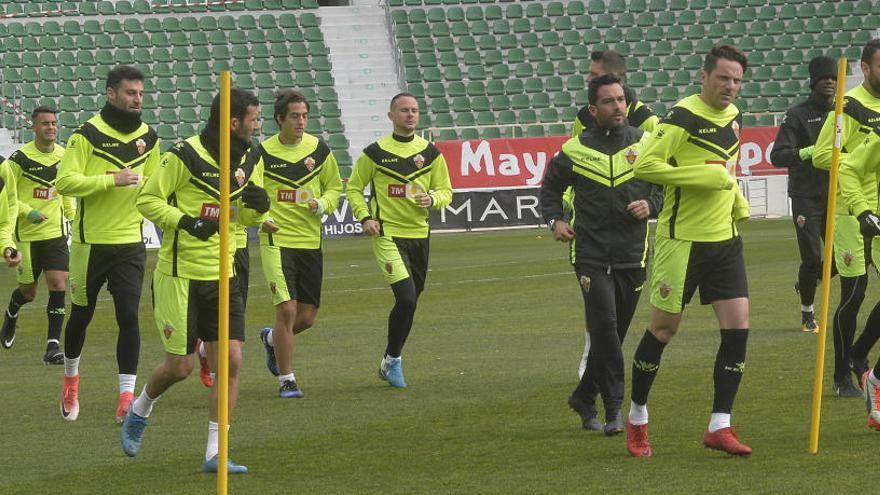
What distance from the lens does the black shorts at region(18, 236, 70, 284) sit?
14.2 meters

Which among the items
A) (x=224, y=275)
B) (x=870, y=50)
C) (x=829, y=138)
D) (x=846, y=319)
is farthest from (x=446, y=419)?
(x=870, y=50)

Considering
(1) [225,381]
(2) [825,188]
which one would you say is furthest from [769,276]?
(1) [225,381]

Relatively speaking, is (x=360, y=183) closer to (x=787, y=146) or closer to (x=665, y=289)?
(x=787, y=146)

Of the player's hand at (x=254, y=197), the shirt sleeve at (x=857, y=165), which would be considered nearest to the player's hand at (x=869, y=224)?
the shirt sleeve at (x=857, y=165)

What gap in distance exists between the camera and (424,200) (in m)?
11.3

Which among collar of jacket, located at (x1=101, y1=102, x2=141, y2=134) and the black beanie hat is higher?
the black beanie hat

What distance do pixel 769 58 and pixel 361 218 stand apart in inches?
1107

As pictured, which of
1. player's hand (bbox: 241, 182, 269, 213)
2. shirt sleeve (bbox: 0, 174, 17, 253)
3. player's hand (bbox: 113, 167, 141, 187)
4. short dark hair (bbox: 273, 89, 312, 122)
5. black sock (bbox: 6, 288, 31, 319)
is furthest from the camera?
black sock (bbox: 6, 288, 31, 319)

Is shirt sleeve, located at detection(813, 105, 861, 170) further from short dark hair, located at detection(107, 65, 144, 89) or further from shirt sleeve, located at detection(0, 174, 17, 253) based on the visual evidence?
shirt sleeve, located at detection(0, 174, 17, 253)

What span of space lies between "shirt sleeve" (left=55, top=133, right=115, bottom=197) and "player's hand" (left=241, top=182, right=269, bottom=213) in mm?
1780

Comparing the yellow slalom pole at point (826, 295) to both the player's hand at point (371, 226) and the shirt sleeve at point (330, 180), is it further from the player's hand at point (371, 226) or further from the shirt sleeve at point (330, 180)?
the shirt sleeve at point (330, 180)

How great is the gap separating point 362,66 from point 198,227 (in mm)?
30560

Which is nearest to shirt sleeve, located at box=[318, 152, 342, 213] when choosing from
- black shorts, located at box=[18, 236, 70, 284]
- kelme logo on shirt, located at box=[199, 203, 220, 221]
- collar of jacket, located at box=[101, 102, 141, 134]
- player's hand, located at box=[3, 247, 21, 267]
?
collar of jacket, located at box=[101, 102, 141, 134]

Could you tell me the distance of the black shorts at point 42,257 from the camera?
14.2 meters
